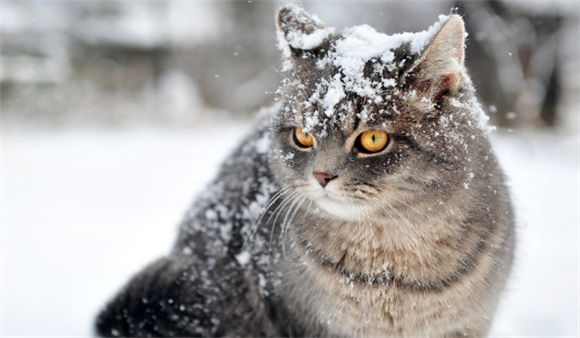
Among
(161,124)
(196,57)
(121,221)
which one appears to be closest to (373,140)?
(121,221)

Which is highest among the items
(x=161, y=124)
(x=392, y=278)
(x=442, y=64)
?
(x=161, y=124)

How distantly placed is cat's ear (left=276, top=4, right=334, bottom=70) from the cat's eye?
0.46 meters

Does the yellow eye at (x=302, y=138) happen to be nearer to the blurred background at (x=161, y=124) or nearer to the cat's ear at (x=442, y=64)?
the cat's ear at (x=442, y=64)

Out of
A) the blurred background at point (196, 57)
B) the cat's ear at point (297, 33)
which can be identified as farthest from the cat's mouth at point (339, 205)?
the blurred background at point (196, 57)

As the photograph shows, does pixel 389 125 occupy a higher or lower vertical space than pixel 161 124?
lower

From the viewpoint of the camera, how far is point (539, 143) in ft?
21.1

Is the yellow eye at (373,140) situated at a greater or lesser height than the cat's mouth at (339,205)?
greater

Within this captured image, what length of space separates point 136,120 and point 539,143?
717 centimetres

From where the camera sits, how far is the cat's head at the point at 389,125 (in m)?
1.45

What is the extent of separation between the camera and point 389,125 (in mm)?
1462

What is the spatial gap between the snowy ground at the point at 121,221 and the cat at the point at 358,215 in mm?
442

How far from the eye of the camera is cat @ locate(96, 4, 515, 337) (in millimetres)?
1468

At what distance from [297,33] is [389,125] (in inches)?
23.6

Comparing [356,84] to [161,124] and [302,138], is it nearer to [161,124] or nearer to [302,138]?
[302,138]
